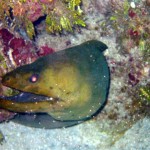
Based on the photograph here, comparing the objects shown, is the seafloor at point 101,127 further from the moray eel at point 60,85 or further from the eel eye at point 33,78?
the eel eye at point 33,78

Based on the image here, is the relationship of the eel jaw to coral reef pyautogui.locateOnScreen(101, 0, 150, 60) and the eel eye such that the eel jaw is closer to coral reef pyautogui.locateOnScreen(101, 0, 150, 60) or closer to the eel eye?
the eel eye

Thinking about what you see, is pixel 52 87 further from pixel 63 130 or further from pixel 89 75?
pixel 63 130

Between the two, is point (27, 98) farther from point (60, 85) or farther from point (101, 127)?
point (101, 127)

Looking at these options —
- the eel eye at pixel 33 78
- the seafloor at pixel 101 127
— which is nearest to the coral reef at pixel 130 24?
the seafloor at pixel 101 127

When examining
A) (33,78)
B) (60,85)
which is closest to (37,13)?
(33,78)

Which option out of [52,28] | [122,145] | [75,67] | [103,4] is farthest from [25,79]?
[122,145]
